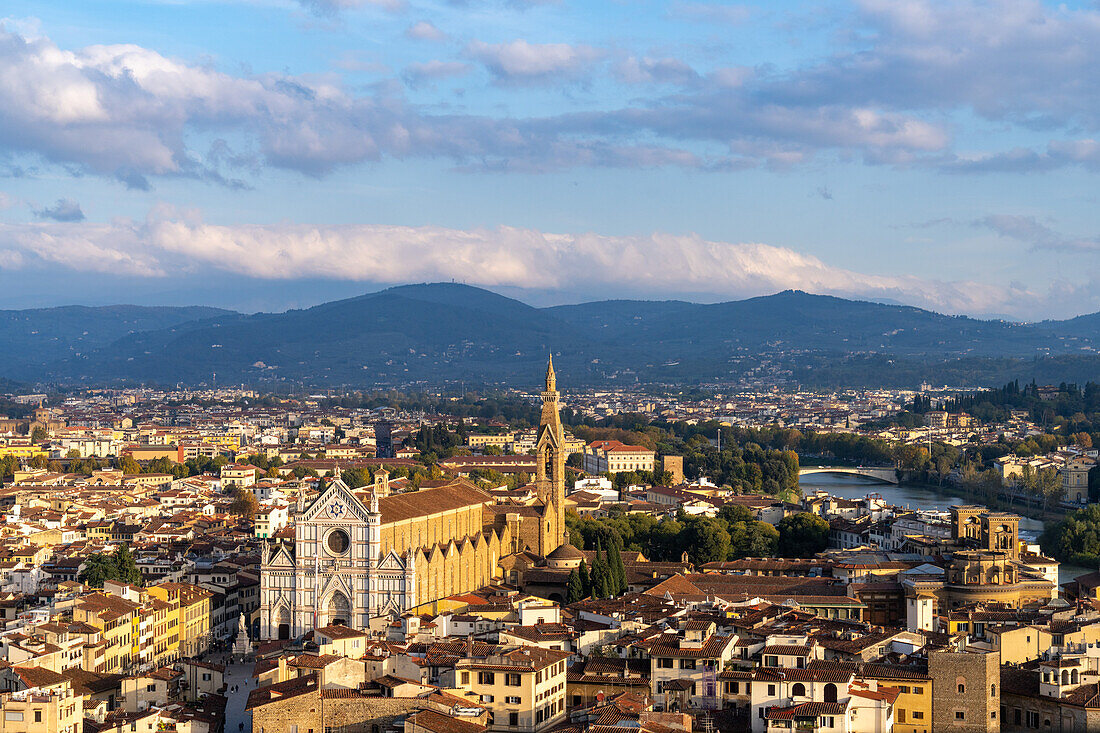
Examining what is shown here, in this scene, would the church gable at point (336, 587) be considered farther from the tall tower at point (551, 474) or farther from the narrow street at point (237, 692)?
the tall tower at point (551, 474)

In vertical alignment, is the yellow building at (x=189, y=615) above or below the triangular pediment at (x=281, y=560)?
below

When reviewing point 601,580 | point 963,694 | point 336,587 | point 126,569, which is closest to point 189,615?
point 336,587

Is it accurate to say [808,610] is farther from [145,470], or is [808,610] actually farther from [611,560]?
[145,470]

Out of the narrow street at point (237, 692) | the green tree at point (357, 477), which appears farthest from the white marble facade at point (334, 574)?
the green tree at point (357, 477)

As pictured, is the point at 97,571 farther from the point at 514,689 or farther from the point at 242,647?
the point at 514,689

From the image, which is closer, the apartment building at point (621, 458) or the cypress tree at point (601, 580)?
the cypress tree at point (601, 580)
